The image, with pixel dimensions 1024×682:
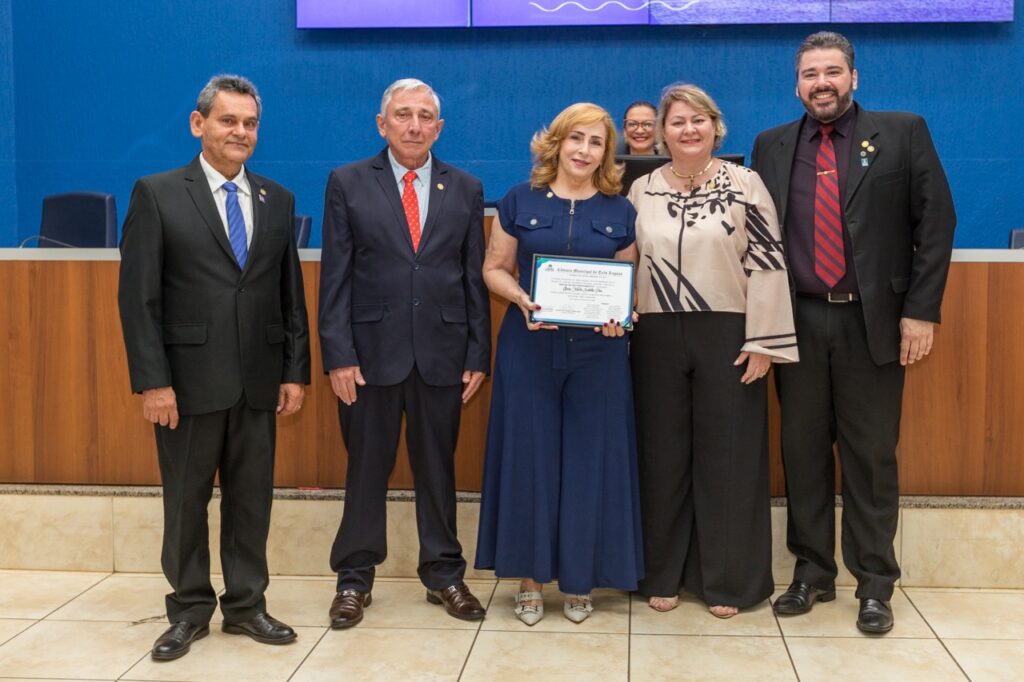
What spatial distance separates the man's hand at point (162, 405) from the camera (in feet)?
9.29

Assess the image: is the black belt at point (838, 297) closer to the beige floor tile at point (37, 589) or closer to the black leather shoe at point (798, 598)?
the black leather shoe at point (798, 598)

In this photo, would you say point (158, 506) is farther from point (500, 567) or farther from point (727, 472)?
point (727, 472)

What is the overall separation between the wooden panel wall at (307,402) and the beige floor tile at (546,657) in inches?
30.9

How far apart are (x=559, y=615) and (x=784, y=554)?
33.6 inches

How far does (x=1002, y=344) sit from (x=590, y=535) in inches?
62.2

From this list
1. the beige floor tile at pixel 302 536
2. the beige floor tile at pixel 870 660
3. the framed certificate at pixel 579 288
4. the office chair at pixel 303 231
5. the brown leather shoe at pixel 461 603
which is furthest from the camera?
the office chair at pixel 303 231

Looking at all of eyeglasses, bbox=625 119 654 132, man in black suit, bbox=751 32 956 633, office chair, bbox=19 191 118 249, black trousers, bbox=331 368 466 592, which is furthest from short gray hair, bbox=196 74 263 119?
eyeglasses, bbox=625 119 654 132

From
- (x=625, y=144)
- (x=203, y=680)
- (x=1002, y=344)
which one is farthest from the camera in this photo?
(x=625, y=144)

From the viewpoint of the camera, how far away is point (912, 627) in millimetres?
3168

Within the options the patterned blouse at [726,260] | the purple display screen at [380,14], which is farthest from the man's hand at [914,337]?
the purple display screen at [380,14]

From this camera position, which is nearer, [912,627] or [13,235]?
[912,627]

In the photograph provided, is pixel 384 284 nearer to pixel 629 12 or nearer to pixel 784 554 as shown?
pixel 784 554

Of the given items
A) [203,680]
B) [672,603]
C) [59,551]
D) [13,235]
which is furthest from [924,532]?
[13,235]

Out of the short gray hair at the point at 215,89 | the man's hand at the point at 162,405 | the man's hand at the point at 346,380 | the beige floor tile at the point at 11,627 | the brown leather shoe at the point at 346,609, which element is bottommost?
the beige floor tile at the point at 11,627
